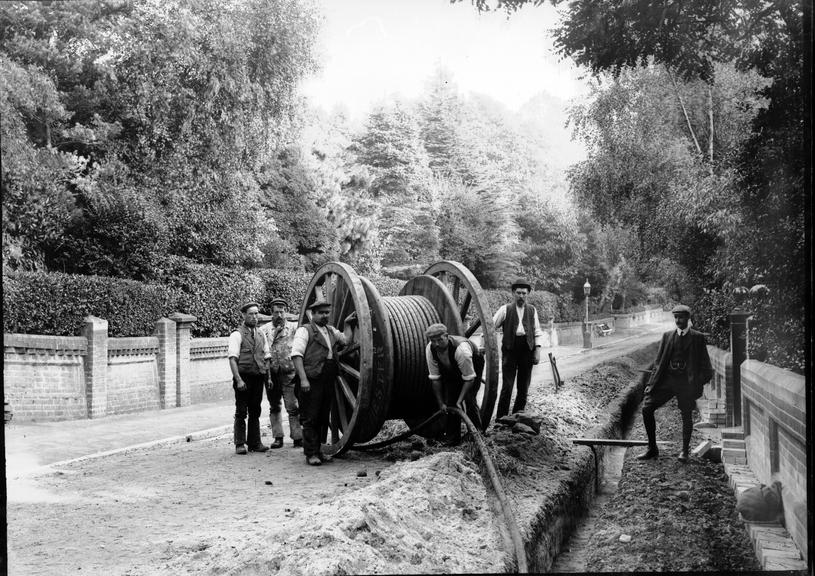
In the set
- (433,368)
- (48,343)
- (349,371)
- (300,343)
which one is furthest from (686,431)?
(48,343)

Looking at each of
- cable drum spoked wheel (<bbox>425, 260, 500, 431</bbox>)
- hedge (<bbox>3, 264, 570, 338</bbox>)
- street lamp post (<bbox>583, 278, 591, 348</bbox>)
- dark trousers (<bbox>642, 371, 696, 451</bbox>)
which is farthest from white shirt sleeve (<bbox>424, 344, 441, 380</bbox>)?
dark trousers (<bbox>642, 371, 696, 451</bbox>)

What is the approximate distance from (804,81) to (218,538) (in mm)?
4430

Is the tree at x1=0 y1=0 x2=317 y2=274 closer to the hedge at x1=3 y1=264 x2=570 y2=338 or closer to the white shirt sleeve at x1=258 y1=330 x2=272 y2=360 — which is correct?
the hedge at x1=3 y1=264 x2=570 y2=338

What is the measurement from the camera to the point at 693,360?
6.48 metres

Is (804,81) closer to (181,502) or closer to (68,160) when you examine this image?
(181,502)

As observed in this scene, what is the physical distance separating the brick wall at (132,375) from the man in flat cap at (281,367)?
3205mm

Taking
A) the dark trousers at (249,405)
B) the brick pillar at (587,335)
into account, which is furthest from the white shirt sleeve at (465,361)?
the dark trousers at (249,405)

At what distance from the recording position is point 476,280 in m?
7.25

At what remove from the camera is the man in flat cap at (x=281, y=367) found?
8.06 metres

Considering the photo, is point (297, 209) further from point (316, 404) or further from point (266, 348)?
point (316, 404)

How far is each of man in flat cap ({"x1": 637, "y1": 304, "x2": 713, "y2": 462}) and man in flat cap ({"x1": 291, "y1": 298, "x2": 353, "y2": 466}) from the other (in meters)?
2.90

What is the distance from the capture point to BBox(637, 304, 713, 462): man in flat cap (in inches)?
252

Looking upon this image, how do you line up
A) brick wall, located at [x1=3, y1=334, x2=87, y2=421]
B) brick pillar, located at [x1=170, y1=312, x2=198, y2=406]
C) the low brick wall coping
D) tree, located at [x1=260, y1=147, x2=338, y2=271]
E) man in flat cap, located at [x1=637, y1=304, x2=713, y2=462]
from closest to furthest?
man in flat cap, located at [x1=637, y1=304, x2=713, y2=462], tree, located at [x1=260, y1=147, x2=338, y2=271], brick wall, located at [x1=3, y1=334, x2=87, y2=421], the low brick wall coping, brick pillar, located at [x1=170, y1=312, x2=198, y2=406]

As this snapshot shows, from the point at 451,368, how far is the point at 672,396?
6.81 feet
